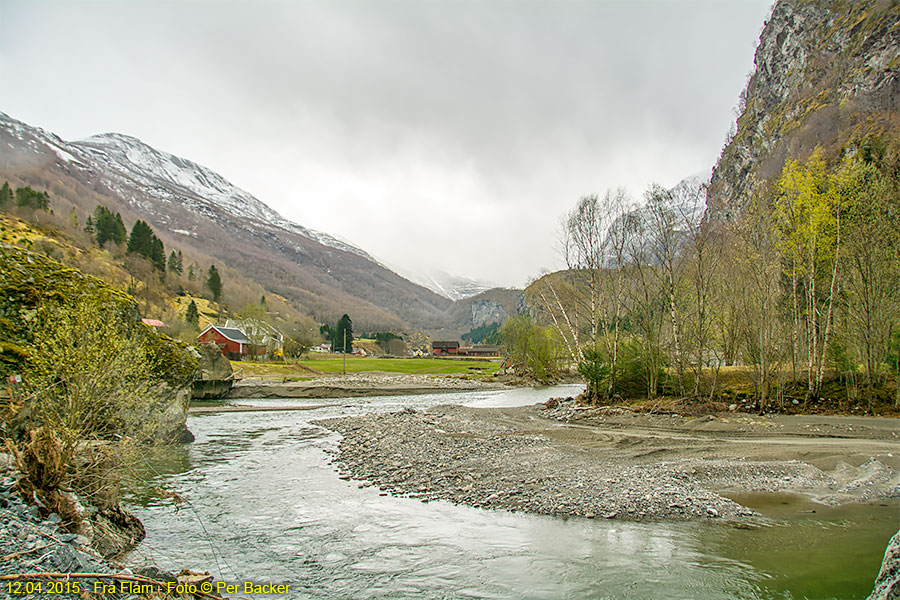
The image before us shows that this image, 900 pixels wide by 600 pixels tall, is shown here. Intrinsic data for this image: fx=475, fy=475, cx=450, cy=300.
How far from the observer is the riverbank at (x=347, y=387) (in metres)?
59.3

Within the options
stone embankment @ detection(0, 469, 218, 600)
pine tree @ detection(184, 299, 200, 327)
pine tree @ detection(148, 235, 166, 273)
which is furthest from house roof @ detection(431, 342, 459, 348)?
stone embankment @ detection(0, 469, 218, 600)

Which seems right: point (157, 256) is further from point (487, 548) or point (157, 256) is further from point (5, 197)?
point (487, 548)

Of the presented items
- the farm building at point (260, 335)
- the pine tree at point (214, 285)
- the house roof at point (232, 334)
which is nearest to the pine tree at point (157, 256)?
the pine tree at point (214, 285)

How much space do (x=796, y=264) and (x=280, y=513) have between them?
1366 inches

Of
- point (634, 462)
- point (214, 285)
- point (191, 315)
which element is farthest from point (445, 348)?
point (634, 462)

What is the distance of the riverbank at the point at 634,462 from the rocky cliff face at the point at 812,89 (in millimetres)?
16363

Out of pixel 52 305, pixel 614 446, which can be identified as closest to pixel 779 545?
pixel 614 446

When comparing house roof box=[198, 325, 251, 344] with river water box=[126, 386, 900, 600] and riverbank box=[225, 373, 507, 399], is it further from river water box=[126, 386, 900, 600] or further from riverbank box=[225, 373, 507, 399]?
river water box=[126, 386, 900, 600]

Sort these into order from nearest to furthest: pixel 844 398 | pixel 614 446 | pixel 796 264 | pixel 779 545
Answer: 1. pixel 779 545
2. pixel 614 446
3. pixel 844 398
4. pixel 796 264

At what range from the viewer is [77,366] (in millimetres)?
10961

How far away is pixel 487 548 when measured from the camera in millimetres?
10625

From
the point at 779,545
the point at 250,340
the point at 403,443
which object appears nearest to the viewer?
the point at 779,545

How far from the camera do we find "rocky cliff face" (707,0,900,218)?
57594 mm

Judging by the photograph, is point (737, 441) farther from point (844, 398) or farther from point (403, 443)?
point (403, 443)
